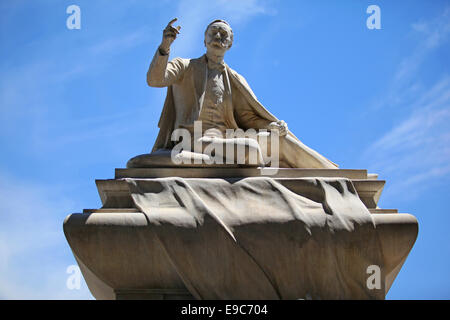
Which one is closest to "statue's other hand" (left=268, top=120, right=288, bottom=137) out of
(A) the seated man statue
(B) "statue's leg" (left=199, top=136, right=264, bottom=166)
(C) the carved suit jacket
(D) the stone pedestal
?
(A) the seated man statue

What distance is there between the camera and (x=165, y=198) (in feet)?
16.9

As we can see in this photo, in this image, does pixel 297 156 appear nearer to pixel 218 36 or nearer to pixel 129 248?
pixel 218 36

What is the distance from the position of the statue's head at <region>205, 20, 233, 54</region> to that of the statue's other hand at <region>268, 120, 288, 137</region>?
45.5 inches

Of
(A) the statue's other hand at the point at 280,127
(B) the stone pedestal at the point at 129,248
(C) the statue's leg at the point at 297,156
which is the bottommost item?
(B) the stone pedestal at the point at 129,248

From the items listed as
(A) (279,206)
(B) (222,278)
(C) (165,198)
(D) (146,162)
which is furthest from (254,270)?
(D) (146,162)

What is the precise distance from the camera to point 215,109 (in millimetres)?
6176

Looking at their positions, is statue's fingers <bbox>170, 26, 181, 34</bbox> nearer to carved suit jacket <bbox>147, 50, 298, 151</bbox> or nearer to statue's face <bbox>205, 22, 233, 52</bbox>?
carved suit jacket <bbox>147, 50, 298, 151</bbox>

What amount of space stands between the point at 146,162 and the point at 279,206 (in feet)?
5.03

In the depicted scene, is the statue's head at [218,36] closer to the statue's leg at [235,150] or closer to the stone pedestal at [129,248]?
the statue's leg at [235,150]

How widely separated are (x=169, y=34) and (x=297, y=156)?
2046mm

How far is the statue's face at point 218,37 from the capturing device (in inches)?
247

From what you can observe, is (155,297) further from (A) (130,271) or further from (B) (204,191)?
(B) (204,191)

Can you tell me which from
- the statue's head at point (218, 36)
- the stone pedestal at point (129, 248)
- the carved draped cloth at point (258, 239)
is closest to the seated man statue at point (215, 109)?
the statue's head at point (218, 36)

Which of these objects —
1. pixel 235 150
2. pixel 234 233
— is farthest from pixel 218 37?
pixel 234 233
